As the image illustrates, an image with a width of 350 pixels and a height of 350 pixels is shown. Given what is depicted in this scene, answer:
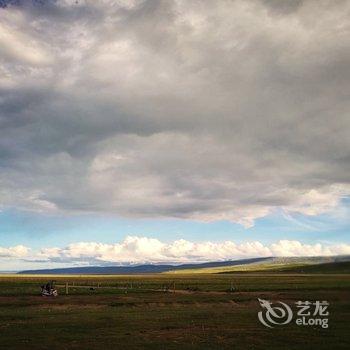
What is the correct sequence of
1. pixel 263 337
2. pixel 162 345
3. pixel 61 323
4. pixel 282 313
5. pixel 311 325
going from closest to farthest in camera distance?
pixel 162 345 < pixel 263 337 < pixel 311 325 < pixel 61 323 < pixel 282 313

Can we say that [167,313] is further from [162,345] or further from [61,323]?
[162,345]

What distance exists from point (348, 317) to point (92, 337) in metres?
20.9

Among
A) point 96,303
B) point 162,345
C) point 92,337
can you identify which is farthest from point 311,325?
point 96,303

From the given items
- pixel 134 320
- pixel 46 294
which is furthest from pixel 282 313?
pixel 46 294

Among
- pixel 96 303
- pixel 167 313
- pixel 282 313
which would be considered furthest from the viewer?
pixel 96 303

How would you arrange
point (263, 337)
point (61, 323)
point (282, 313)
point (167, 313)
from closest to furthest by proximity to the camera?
point (263, 337) → point (61, 323) → point (282, 313) → point (167, 313)

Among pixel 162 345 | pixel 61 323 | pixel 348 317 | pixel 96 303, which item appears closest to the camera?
pixel 162 345

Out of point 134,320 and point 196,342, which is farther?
point 134,320

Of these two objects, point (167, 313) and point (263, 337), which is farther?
point (167, 313)

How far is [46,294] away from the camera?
6228 centimetres

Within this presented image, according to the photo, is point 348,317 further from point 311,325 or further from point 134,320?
point 134,320

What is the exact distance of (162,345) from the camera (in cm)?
2397

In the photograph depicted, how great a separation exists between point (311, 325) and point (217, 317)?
28.8 feet

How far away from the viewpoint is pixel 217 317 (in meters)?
36.7
